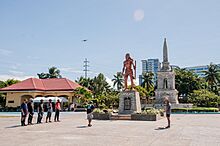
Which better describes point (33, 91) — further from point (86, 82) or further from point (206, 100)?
point (206, 100)

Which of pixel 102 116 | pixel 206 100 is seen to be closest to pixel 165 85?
pixel 206 100

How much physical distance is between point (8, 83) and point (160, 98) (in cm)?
3310

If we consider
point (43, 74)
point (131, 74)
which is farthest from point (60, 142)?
point (43, 74)

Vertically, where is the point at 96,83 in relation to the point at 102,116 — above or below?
above

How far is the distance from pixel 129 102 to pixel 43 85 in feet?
96.9

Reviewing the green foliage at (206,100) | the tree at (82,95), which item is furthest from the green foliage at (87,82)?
the green foliage at (206,100)

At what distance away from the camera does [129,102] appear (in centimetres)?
2159

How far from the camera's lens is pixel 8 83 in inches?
2232

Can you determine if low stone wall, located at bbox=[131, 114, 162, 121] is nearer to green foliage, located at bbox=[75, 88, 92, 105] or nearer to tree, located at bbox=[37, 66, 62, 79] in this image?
green foliage, located at bbox=[75, 88, 92, 105]

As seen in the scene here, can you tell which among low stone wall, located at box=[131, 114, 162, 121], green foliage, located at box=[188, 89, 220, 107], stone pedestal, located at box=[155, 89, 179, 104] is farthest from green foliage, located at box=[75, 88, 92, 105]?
low stone wall, located at box=[131, 114, 162, 121]

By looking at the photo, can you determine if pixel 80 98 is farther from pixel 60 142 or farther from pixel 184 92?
pixel 60 142

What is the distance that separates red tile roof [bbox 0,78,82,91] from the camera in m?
44.5

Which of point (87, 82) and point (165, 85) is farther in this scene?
point (87, 82)

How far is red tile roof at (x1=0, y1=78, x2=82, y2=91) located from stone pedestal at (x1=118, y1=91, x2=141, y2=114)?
78.7 feet
